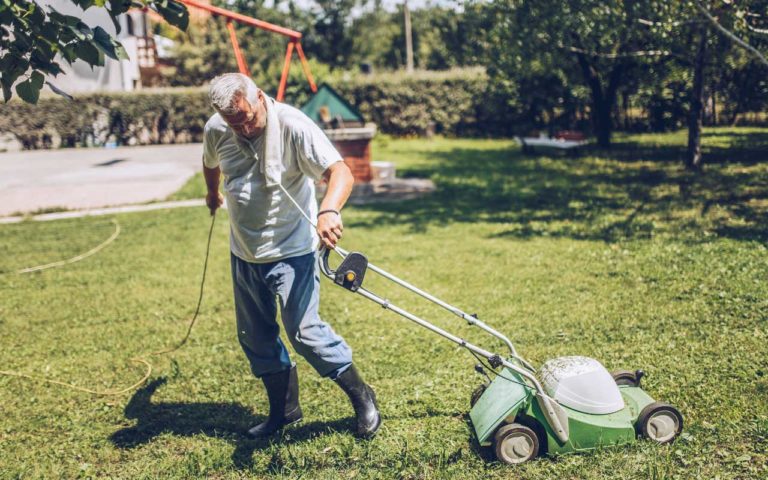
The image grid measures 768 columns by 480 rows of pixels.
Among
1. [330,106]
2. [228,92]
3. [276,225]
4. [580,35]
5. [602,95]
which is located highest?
[580,35]

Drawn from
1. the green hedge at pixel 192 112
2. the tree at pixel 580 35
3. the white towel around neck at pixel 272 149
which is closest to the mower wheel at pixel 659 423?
the white towel around neck at pixel 272 149

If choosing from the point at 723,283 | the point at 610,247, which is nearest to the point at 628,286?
the point at 723,283

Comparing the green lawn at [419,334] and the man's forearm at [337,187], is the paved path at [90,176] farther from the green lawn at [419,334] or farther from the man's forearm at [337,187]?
the man's forearm at [337,187]

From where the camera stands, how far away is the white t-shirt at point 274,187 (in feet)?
10.7

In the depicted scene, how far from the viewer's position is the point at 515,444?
326cm

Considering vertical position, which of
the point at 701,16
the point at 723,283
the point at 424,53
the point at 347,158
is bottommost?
the point at 723,283

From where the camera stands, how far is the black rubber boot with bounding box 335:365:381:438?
141 inches

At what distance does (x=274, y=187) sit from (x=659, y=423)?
2.18m

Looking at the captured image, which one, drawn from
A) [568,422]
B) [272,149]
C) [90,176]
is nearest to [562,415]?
[568,422]

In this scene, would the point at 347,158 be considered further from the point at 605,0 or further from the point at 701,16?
the point at 701,16

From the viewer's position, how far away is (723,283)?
5.48 m

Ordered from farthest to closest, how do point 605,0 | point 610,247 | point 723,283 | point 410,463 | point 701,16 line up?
point 605,0
point 701,16
point 610,247
point 723,283
point 410,463

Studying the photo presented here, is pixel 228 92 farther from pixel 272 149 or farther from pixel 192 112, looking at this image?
pixel 192 112

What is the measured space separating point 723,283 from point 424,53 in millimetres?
51694
